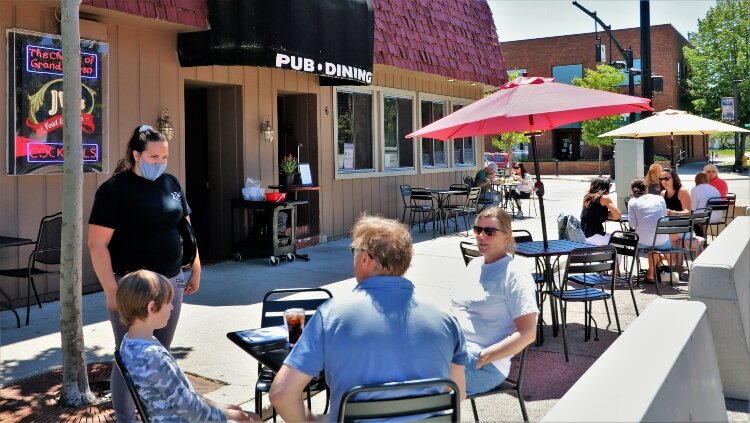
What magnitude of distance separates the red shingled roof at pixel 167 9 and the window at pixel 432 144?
24.7 feet

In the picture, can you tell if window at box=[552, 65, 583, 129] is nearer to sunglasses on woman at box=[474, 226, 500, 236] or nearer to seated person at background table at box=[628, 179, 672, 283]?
seated person at background table at box=[628, 179, 672, 283]

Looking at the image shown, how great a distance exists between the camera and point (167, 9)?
316 inches

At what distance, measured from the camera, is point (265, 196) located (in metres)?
10.2

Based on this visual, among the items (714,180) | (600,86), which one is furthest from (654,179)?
Answer: (600,86)

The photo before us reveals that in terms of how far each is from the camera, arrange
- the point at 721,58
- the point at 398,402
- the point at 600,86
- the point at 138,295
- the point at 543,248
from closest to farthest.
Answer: the point at 398,402, the point at 138,295, the point at 543,248, the point at 600,86, the point at 721,58

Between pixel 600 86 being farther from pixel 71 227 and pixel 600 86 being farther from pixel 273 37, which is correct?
pixel 71 227

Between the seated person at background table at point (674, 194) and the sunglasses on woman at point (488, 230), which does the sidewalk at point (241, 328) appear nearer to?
the sunglasses on woman at point (488, 230)

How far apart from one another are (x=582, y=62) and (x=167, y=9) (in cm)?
4101

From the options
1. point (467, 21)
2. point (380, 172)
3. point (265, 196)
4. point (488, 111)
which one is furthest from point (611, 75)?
point (488, 111)

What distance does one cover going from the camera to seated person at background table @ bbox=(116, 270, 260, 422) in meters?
2.85

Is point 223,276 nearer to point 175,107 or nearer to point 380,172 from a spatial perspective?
point 175,107

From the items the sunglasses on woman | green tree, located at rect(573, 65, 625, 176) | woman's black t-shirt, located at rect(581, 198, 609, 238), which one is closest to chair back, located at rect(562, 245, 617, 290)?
the sunglasses on woman

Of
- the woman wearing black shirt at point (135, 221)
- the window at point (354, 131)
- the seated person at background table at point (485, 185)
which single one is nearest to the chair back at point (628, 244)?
the woman wearing black shirt at point (135, 221)

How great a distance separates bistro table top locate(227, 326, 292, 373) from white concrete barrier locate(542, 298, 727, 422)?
1.40 metres
